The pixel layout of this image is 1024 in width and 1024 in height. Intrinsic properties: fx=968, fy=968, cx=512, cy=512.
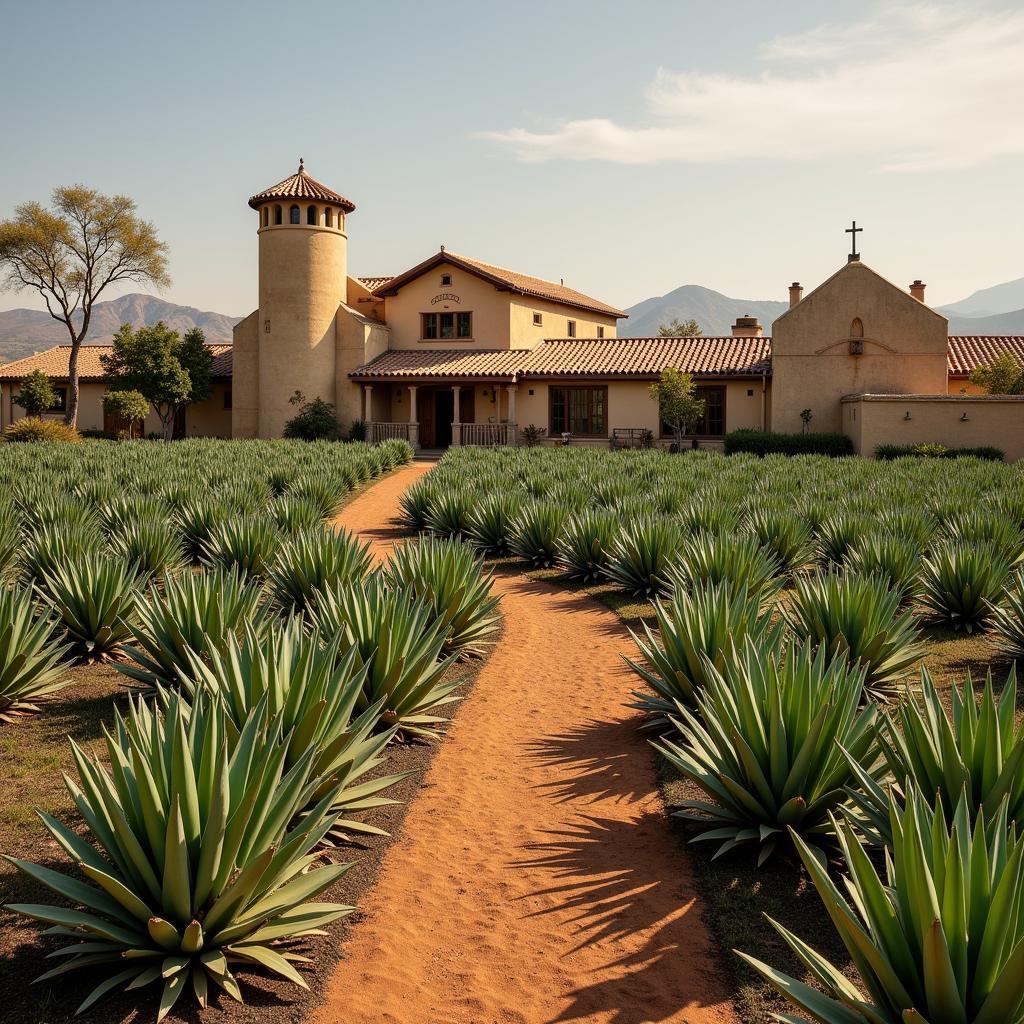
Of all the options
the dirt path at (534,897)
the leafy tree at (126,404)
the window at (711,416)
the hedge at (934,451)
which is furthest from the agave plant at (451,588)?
the leafy tree at (126,404)

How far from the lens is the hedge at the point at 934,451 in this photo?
27359 mm

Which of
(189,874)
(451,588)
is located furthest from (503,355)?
(189,874)

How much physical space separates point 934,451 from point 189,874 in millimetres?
27223

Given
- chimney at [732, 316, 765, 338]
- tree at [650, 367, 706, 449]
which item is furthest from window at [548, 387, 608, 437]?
chimney at [732, 316, 765, 338]

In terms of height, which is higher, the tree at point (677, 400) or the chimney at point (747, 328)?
the chimney at point (747, 328)

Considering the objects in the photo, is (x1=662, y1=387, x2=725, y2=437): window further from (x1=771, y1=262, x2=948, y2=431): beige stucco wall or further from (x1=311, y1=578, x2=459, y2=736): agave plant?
(x1=311, y1=578, x2=459, y2=736): agave plant

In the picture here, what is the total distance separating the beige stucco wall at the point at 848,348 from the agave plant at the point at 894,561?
79.4ft

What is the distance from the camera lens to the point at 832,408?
34.0 meters

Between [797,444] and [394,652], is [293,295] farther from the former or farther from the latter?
[394,652]

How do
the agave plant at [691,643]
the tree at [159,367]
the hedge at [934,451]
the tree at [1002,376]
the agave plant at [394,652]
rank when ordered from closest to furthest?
the agave plant at [394,652]
the agave plant at [691,643]
the hedge at [934,451]
the tree at [1002,376]
the tree at [159,367]

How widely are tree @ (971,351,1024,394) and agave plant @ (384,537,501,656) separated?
29.4 m

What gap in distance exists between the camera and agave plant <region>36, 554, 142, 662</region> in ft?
26.3

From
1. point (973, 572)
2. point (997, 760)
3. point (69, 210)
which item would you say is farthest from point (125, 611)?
point (69, 210)

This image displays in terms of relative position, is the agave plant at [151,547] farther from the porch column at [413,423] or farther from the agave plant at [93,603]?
the porch column at [413,423]
